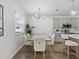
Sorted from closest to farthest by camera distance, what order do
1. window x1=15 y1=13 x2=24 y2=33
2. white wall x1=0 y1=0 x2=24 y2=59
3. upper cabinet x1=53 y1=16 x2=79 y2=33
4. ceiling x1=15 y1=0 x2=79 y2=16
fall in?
white wall x1=0 y1=0 x2=24 y2=59, window x1=15 y1=13 x2=24 y2=33, ceiling x1=15 y1=0 x2=79 y2=16, upper cabinet x1=53 y1=16 x2=79 y2=33

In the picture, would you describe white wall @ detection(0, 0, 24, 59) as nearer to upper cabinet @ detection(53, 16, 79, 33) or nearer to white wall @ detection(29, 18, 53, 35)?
white wall @ detection(29, 18, 53, 35)

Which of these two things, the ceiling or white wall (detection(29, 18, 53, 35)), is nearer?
the ceiling

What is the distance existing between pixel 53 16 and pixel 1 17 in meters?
6.86

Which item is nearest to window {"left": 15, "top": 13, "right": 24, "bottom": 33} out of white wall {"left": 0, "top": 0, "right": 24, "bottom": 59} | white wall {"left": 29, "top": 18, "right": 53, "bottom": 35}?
white wall {"left": 0, "top": 0, "right": 24, "bottom": 59}

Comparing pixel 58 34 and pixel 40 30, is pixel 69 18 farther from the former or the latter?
pixel 40 30

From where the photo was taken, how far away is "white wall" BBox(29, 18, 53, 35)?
9.52m

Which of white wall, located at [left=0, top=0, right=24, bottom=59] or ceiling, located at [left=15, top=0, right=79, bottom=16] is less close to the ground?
ceiling, located at [left=15, top=0, right=79, bottom=16]

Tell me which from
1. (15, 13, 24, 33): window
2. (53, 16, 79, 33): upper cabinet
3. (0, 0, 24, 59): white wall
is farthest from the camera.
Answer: (53, 16, 79, 33): upper cabinet

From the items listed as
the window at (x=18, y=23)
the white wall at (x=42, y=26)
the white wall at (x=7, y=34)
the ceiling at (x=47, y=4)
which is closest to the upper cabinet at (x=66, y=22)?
the white wall at (x=42, y=26)

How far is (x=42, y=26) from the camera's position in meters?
9.53

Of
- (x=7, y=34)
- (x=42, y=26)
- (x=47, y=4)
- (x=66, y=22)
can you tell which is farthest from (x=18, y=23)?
(x=66, y=22)

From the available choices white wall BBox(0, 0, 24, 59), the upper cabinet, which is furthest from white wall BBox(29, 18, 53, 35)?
white wall BBox(0, 0, 24, 59)

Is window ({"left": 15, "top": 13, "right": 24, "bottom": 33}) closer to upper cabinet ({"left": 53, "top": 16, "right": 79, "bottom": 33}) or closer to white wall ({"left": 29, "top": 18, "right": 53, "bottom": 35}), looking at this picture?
white wall ({"left": 29, "top": 18, "right": 53, "bottom": 35})

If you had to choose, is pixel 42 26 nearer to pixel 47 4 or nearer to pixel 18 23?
pixel 47 4
